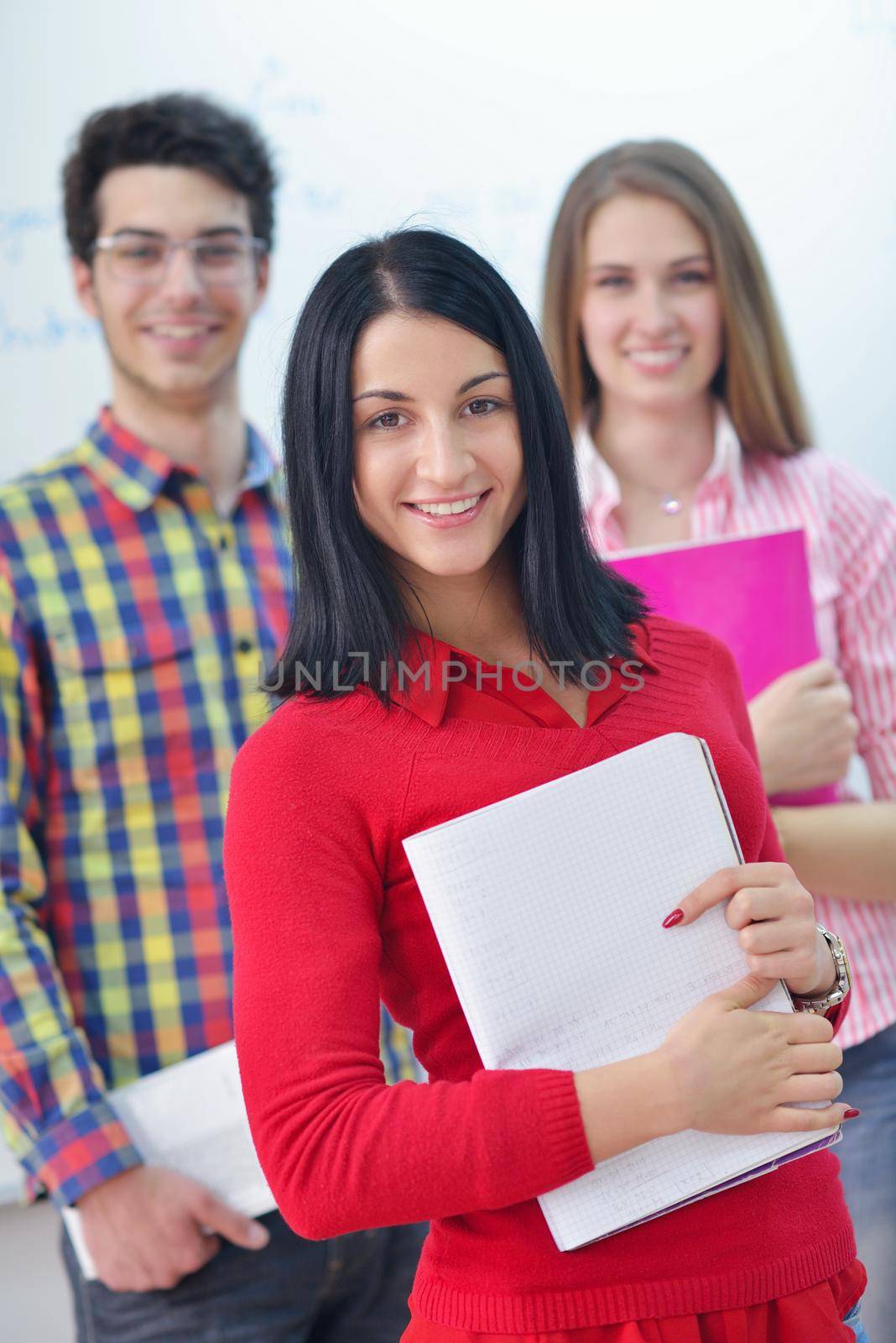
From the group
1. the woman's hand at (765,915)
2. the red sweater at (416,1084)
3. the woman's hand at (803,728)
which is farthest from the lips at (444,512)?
the woman's hand at (803,728)

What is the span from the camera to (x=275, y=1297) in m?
1.44

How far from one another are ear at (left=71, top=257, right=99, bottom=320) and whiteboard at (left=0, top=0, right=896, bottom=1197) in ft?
1.42

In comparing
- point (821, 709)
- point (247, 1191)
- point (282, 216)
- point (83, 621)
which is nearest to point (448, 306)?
point (821, 709)

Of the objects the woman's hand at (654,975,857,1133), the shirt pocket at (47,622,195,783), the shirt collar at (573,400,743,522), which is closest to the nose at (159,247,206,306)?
the shirt pocket at (47,622,195,783)

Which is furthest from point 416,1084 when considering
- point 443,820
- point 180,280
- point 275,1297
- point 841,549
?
point 180,280

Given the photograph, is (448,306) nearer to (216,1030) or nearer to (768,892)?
(768,892)

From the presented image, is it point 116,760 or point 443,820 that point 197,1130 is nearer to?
point 116,760

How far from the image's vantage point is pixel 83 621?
1.57 m

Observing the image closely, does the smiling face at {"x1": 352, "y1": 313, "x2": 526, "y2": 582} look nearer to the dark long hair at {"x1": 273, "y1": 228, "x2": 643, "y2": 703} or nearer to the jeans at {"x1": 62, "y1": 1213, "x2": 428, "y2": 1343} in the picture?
the dark long hair at {"x1": 273, "y1": 228, "x2": 643, "y2": 703}

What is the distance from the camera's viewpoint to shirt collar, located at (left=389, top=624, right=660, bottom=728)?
0.91 metres

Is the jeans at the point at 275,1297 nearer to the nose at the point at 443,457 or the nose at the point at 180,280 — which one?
the nose at the point at 443,457

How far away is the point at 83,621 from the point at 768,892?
0.99m

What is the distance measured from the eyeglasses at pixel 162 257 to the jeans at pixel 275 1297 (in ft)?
3.80

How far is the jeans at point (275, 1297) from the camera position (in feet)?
4.65
